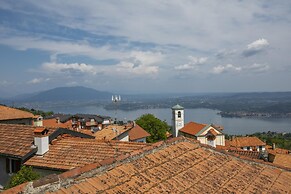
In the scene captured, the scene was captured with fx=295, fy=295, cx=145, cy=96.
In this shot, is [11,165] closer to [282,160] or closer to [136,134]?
[282,160]

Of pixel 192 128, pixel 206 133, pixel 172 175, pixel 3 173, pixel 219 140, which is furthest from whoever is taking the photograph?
pixel 192 128

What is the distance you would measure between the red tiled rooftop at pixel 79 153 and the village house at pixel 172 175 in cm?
162

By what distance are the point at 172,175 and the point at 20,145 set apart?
22.2 ft

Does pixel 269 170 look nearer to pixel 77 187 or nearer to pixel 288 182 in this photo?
pixel 288 182

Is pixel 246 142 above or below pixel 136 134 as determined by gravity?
below

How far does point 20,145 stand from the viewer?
11414mm

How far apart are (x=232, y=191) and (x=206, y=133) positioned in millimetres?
47940

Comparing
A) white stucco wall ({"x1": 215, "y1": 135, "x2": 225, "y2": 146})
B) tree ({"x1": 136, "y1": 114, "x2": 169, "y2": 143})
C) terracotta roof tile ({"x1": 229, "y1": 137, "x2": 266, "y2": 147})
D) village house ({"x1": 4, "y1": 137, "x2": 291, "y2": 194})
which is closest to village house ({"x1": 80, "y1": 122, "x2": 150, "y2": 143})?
tree ({"x1": 136, "y1": 114, "x2": 169, "y2": 143})

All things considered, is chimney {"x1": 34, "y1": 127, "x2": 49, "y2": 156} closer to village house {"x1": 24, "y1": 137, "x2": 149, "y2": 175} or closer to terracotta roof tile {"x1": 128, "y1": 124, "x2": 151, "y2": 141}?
village house {"x1": 24, "y1": 137, "x2": 149, "y2": 175}

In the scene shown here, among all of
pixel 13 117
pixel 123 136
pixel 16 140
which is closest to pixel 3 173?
pixel 16 140

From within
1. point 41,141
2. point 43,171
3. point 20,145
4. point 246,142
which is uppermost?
point 41,141

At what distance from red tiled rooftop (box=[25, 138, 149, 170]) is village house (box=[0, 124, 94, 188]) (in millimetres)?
317

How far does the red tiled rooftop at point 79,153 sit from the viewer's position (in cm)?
970

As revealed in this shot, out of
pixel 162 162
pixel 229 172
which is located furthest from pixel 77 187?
pixel 229 172
